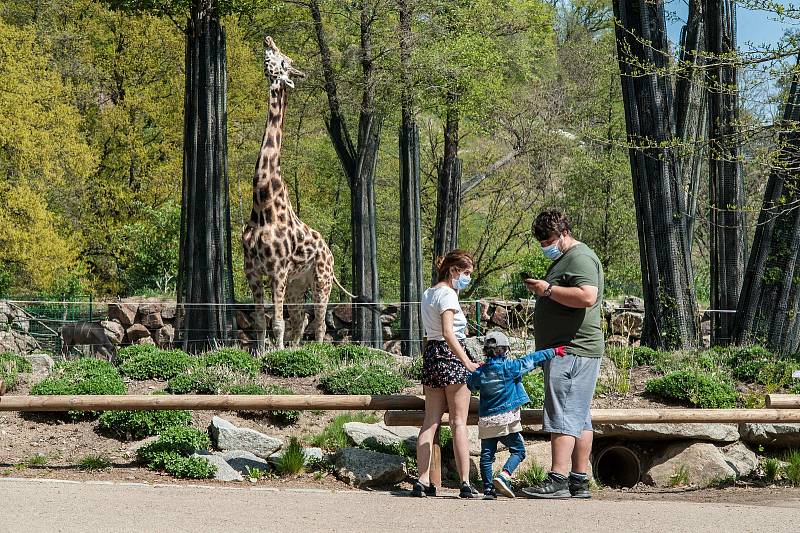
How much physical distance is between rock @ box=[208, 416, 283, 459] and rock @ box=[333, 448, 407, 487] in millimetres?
823

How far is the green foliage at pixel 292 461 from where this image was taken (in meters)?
9.49

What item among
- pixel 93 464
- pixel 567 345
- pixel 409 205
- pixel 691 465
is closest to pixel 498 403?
pixel 567 345

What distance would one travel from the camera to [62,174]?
28.9m

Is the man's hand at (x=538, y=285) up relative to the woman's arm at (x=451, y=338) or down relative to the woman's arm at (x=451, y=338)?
up

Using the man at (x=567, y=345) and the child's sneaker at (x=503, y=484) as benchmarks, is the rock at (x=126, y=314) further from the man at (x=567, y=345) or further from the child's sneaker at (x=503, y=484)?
the man at (x=567, y=345)

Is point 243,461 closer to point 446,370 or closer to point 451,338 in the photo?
point 446,370

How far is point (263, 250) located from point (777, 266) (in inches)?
276

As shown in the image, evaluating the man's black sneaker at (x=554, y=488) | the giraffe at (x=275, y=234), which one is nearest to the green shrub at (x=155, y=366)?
the giraffe at (x=275, y=234)

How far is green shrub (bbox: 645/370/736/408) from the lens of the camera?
1083 cm

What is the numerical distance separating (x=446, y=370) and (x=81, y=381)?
4585 millimetres

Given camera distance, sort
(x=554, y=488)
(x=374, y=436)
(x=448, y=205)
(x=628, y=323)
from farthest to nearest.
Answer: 1. (x=448, y=205)
2. (x=628, y=323)
3. (x=374, y=436)
4. (x=554, y=488)

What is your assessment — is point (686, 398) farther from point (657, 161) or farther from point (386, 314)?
point (386, 314)

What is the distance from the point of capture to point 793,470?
10.1 meters

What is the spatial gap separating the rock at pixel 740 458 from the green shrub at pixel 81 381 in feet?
20.5
